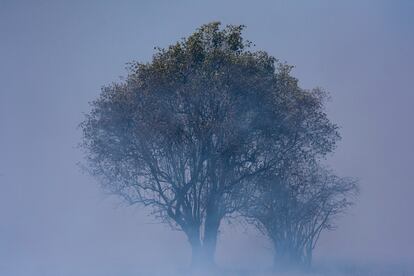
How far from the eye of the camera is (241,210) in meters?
32.4

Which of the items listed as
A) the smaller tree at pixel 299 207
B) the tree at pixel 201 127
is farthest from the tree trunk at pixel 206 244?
the smaller tree at pixel 299 207

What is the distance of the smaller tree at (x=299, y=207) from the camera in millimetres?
32969

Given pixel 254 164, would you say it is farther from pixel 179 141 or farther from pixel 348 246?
pixel 348 246

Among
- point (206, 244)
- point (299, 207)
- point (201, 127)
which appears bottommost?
point (206, 244)

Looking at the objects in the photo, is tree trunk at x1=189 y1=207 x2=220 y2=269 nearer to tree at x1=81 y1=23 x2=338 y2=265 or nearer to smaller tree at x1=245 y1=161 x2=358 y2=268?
tree at x1=81 y1=23 x2=338 y2=265

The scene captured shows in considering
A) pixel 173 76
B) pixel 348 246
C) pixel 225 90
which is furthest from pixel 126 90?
pixel 348 246

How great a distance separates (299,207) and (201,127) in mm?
7666

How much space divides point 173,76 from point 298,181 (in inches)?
292

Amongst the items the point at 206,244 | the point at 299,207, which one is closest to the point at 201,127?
the point at 206,244

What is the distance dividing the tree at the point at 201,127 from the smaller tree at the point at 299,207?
1.61 m

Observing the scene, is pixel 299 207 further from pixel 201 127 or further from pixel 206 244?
pixel 201 127

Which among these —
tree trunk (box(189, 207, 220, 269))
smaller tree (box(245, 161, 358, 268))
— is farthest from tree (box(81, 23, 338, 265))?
smaller tree (box(245, 161, 358, 268))

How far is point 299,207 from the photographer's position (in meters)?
35.1

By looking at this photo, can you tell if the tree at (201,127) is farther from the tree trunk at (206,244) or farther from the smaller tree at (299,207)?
the smaller tree at (299,207)
